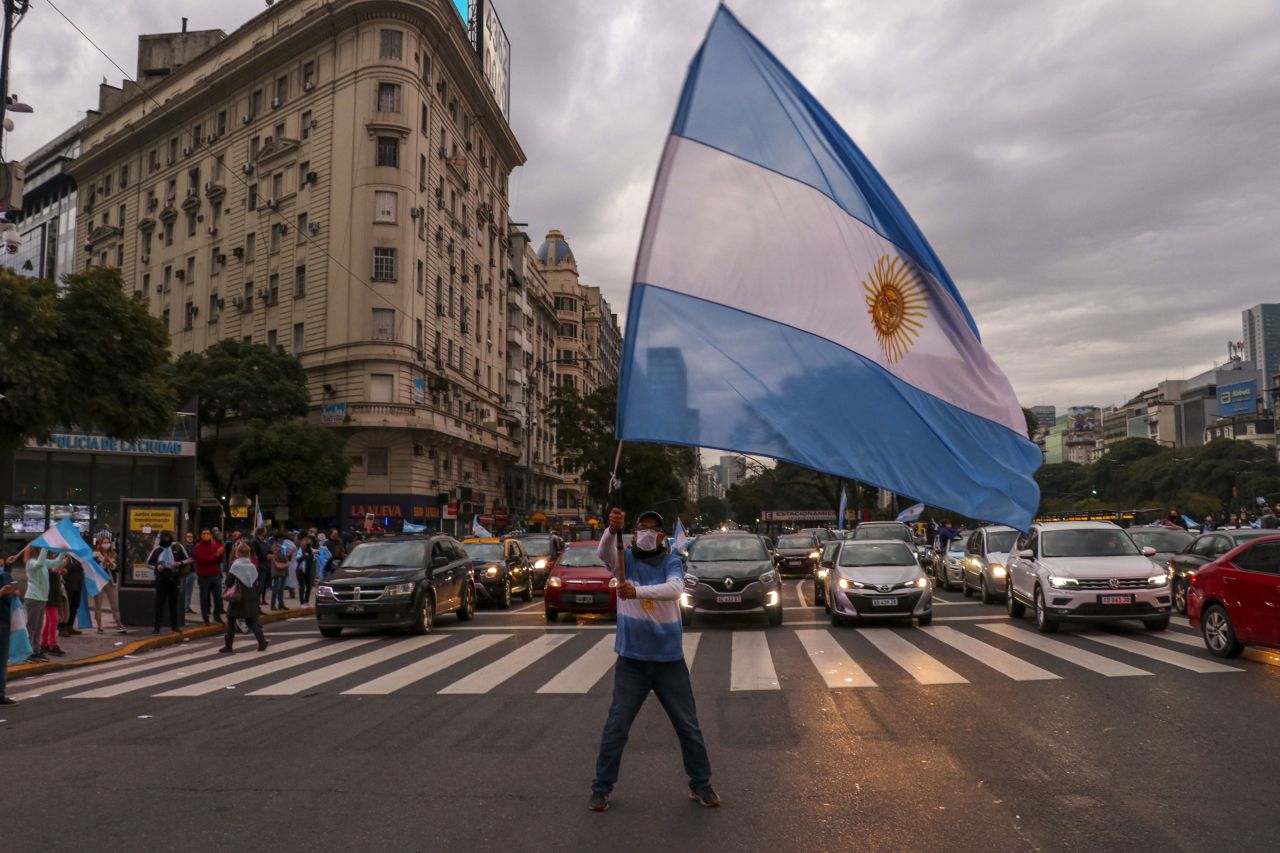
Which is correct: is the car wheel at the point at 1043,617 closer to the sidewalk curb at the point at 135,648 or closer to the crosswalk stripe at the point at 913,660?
the crosswalk stripe at the point at 913,660

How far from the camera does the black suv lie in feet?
52.9

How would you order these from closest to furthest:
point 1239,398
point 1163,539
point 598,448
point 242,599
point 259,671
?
point 259,671 → point 242,599 → point 1163,539 → point 598,448 → point 1239,398

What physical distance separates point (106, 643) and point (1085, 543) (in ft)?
50.8

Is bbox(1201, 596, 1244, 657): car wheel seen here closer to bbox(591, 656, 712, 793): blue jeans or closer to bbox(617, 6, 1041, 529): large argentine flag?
bbox(617, 6, 1041, 529): large argentine flag

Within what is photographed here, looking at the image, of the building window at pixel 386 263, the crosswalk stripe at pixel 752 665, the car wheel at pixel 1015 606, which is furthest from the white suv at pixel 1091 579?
the building window at pixel 386 263

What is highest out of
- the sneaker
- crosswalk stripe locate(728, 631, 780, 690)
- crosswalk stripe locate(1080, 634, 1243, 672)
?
the sneaker

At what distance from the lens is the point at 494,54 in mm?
64062

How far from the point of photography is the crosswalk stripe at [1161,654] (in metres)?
10.9

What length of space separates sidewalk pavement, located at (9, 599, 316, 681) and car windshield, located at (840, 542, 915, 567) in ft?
37.2

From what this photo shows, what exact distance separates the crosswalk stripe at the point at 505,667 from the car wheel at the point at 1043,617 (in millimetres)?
6978

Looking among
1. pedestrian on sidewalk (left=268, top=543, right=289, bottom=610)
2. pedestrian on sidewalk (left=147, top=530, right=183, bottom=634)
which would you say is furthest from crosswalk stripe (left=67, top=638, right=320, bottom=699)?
pedestrian on sidewalk (left=268, top=543, right=289, bottom=610)

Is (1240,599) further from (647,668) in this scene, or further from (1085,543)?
(647,668)

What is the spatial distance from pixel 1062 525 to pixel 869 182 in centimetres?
1088

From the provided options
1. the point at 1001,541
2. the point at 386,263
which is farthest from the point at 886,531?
the point at 386,263
